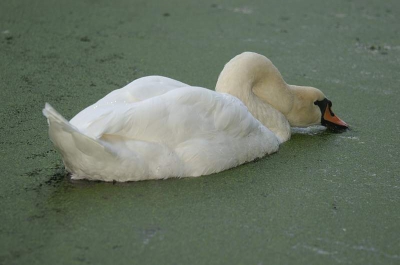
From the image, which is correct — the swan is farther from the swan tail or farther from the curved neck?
the curved neck

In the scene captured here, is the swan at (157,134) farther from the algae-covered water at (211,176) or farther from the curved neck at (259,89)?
the curved neck at (259,89)

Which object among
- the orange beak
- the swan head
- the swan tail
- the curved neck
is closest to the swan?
the swan tail

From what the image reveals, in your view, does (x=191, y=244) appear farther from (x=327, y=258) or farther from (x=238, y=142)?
(x=238, y=142)

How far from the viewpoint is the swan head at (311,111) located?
176 inches

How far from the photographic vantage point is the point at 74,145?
3.21m

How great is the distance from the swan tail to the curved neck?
117cm

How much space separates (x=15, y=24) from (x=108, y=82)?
1.48m

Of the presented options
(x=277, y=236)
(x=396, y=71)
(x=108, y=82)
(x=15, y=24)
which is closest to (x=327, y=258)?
(x=277, y=236)

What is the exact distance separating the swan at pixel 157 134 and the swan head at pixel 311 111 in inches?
18.4

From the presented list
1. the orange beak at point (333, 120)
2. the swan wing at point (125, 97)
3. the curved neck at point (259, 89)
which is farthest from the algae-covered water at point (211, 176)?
the swan wing at point (125, 97)

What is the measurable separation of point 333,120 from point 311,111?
15cm

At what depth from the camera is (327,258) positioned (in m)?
2.89

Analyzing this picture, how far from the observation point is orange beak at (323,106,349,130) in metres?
4.48

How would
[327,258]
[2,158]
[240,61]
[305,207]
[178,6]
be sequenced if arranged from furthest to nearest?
[178,6] → [240,61] → [2,158] → [305,207] → [327,258]
